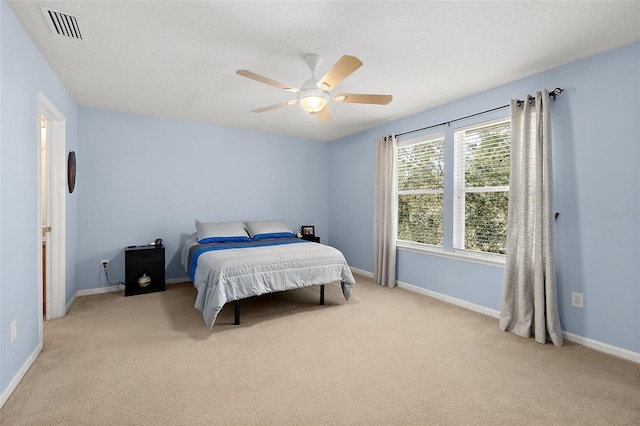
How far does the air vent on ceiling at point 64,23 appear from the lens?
2.08m

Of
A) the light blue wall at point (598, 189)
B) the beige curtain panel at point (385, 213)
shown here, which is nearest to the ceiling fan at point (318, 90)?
the light blue wall at point (598, 189)

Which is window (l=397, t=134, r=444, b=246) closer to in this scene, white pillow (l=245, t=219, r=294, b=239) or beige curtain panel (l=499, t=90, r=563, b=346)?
beige curtain panel (l=499, t=90, r=563, b=346)

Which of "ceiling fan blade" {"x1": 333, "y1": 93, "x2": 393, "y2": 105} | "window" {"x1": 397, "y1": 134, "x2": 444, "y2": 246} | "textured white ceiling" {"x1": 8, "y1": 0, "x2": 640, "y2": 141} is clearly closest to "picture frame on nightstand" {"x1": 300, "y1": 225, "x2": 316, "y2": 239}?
"window" {"x1": 397, "y1": 134, "x2": 444, "y2": 246}

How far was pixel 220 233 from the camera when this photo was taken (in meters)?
4.33

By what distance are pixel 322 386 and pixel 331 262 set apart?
156 centimetres

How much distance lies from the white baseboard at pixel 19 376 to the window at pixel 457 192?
3997 mm

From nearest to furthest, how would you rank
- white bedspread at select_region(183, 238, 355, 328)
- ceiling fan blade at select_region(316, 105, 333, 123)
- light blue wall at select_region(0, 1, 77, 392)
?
1. light blue wall at select_region(0, 1, 77, 392)
2. white bedspread at select_region(183, 238, 355, 328)
3. ceiling fan blade at select_region(316, 105, 333, 123)

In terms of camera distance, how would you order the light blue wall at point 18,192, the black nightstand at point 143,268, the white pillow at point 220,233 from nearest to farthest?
the light blue wall at point 18,192 → the black nightstand at point 143,268 → the white pillow at point 220,233

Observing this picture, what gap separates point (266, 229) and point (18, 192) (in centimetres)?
295

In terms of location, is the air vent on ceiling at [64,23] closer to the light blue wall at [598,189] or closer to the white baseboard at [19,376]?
the white baseboard at [19,376]

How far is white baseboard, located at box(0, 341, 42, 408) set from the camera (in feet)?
5.90

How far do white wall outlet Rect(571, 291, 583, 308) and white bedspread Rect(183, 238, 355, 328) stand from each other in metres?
2.06

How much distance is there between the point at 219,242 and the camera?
424 cm

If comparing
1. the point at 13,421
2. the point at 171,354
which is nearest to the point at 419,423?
the point at 171,354
